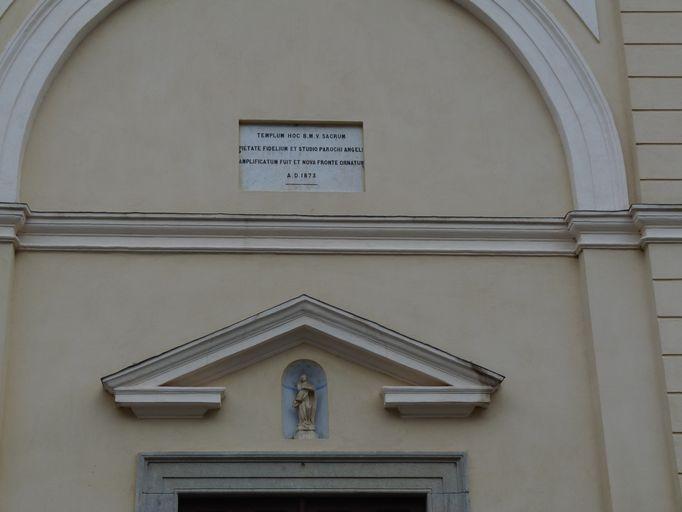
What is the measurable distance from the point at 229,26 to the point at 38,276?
8.53 ft

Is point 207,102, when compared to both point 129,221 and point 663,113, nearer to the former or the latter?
point 129,221

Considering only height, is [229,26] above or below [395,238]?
above

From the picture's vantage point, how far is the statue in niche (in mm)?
9359

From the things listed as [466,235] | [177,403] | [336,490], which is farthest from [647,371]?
[177,403]

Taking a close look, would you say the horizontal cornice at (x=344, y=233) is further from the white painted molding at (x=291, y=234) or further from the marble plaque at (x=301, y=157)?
the marble plaque at (x=301, y=157)

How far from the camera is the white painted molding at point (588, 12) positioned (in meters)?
10.6

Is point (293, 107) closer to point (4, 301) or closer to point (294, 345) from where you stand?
point (294, 345)

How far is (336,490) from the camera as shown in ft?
30.2

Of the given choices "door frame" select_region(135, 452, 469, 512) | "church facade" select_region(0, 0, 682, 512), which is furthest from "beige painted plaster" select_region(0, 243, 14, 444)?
"door frame" select_region(135, 452, 469, 512)

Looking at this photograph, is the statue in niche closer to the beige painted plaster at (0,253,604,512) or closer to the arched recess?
the beige painted plaster at (0,253,604,512)

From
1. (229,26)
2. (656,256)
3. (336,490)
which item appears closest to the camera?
(336,490)

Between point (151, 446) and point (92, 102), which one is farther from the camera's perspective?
point (92, 102)

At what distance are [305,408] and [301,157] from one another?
2074mm

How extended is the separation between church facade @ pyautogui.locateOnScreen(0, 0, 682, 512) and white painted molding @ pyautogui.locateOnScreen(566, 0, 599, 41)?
0.03 metres
